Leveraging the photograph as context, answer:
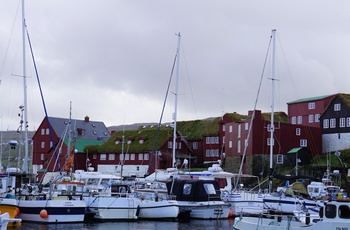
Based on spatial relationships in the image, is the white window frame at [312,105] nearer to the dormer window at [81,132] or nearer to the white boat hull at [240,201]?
the dormer window at [81,132]

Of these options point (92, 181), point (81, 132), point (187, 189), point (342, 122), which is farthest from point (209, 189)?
point (81, 132)

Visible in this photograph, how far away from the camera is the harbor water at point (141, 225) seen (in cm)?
3656

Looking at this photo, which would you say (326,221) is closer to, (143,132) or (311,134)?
(311,134)

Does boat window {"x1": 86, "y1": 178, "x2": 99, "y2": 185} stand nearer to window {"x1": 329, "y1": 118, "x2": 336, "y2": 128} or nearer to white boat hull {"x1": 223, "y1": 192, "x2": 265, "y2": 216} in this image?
white boat hull {"x1": 223, "y1": 192, "x2": 265, "y2": 216}

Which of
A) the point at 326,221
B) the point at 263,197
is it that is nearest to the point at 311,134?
the point at 263,197

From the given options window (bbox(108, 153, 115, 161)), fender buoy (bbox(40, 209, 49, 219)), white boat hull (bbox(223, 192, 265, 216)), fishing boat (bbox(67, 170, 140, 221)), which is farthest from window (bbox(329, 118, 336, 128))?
fender buoy (bbox(40, 209, 49, 219))

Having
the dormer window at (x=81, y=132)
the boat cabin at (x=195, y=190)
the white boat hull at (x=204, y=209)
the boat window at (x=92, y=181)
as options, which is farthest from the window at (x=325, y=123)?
the boat window at (x=92, y=181)

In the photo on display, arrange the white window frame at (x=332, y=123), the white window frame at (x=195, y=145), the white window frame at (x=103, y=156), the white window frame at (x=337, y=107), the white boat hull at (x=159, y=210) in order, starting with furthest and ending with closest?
the white window frame at (x=103, y=156)
the white window frame at (x=195, y=145)
the white window frame at (x=332, y=123)
the white window frame at (x=337, y=107)
the white boat hull at (x=159, y=210)

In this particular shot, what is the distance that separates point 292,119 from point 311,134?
9.55 metres

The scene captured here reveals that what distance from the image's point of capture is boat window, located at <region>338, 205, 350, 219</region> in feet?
83.9

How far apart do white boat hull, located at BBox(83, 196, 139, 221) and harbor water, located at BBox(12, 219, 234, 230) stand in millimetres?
750

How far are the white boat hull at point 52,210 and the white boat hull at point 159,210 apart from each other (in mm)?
5803

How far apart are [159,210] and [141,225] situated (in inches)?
126

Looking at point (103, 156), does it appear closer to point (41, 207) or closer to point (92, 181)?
point (92, 181)
